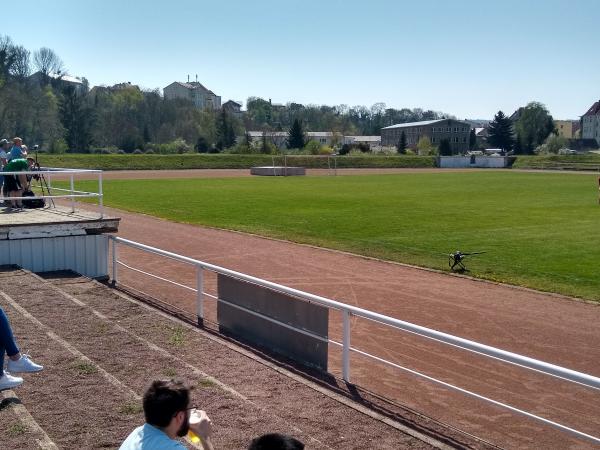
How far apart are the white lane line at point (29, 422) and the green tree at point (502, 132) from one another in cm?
13733

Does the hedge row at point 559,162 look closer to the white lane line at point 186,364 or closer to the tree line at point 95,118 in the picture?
the tree line at point 95,118

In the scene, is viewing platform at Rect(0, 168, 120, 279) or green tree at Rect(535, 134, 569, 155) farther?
green tree at Rect(535, 134, 569, 155)

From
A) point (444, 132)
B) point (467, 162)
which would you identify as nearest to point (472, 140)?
point (444, 132)

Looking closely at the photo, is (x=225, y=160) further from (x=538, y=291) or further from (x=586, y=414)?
(x=586, y=414)

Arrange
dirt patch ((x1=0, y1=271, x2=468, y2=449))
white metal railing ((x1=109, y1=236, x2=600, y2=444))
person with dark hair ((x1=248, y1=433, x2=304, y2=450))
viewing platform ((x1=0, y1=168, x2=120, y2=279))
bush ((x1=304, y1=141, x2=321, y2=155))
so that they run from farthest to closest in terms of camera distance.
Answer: bush ((x1=304, y1=141, x2=321, y2=155)), viewing platform ((x1=0, y1=168, x2=120, y2=279)), dirt patch ((x1=0, y1=271, x2=468, y2=449)), white metal railing ((x1=109, y1=236, x2=600, y2=444)), person with dark hair ((x1=248, y1=433, x2=304, y2=450))

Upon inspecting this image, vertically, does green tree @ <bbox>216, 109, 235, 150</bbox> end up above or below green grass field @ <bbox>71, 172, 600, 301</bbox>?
above

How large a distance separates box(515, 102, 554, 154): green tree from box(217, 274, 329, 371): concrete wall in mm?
138510

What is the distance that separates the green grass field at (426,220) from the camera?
18.9m

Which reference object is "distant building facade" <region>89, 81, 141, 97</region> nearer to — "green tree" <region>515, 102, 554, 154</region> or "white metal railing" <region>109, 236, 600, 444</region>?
"green tree" <region>515, 102, 554, 154</region>

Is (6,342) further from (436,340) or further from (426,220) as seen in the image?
(426,220)

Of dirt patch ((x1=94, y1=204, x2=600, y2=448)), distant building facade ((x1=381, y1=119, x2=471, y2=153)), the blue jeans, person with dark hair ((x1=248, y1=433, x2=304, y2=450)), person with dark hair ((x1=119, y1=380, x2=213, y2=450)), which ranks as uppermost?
distant building facade ((x1=381, y1=119, x2=471, y2=153))

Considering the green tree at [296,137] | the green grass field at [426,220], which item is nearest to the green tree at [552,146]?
Answer: the green tree at [296,137]

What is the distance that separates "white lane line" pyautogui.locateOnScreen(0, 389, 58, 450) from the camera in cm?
603

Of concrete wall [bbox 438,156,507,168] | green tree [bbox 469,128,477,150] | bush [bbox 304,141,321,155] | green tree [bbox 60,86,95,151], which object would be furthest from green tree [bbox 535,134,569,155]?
green tree [bbox 60,86,95,151]
